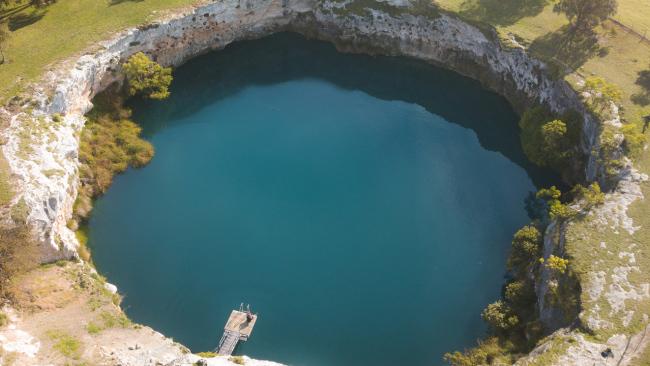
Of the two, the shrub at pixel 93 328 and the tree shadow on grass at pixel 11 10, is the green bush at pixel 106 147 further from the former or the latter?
the tree shadow on grass at pixel 11 10

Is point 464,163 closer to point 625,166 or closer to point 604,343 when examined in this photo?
point 625,166

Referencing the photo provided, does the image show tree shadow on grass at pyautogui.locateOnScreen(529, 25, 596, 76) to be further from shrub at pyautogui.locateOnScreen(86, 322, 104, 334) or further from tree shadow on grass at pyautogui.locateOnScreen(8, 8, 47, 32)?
tree shadow on grass at pyautogui.locateOnScreen(8, 8, 47, 32)

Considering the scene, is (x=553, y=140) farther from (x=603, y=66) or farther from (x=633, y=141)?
(x=603, y=66)

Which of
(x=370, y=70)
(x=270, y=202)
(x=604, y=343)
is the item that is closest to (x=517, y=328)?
(x=604, y=343)

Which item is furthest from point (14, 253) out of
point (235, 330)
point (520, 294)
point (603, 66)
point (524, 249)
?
point (603, 66)

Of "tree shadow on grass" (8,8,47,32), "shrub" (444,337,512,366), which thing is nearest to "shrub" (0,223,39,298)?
"shrub" (444,337,512,366)
